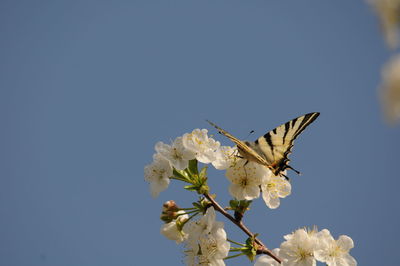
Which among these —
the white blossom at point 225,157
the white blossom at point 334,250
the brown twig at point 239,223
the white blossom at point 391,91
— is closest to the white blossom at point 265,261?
the brown twig at point 239,223

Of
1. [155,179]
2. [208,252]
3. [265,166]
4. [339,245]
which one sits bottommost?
[339,245]

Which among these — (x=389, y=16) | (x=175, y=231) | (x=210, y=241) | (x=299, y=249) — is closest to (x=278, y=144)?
(x=299, y=249)

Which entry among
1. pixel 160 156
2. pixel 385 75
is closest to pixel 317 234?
pixel 160 156

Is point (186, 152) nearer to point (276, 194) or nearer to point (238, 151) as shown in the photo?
point (238, 151)

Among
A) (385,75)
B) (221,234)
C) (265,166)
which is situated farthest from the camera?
(265,166)

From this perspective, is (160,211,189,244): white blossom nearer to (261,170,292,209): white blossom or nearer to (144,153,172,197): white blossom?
(144,153,172,197): white blossom

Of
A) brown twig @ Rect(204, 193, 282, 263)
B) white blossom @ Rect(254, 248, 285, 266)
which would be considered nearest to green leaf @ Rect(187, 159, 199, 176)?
brown twig @ Rect(204, 193, 282, 263)

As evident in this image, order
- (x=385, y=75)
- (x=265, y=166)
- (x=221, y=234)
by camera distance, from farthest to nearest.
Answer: (x=265, y=166), (x=221, y=234), (x=385, y=75)

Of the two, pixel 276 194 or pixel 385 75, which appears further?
pixel 276 194
